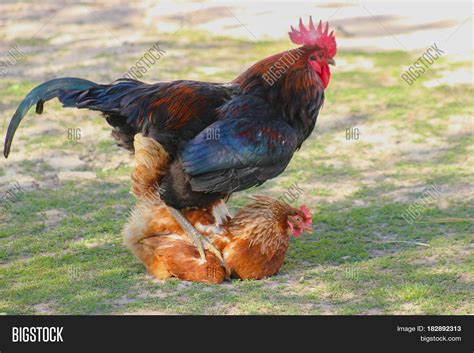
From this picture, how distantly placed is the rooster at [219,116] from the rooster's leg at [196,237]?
0.01 metres

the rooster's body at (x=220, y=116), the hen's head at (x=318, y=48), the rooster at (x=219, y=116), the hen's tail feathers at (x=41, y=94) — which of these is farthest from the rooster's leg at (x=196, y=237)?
the hen's head at (x=318, y=48)

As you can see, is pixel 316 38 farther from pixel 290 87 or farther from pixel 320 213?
pixel 320 213

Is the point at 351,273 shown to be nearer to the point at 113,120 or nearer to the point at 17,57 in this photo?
the point at 113,120

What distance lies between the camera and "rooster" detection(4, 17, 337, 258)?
22.6 feet

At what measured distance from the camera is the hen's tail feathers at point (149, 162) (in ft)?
23.2

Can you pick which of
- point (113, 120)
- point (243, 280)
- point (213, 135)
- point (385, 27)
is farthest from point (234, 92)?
point (385, 27)

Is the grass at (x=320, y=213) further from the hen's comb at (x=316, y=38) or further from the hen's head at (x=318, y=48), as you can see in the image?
the hen's comb at (x=316, y=38)

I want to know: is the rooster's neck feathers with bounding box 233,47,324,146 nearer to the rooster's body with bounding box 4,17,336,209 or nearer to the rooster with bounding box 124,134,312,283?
the rooster's body with bounding box 4,17,336,209

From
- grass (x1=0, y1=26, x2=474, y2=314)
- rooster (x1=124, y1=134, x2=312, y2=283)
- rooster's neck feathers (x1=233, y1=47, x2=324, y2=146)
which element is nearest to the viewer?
grass (x1=0, y1=26, x2=474, y2=314)

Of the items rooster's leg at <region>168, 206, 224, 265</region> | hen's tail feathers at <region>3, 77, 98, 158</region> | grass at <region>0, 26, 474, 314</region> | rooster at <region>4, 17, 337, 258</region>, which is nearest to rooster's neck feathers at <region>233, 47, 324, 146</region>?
rooster at <region>4, 17, 337, 258</region>

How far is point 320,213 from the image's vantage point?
8758mm

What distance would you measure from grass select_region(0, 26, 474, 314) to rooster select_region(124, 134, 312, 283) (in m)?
0.15

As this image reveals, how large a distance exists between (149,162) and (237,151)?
807 millimetres

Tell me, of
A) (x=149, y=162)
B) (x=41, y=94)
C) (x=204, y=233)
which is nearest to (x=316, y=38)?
(x=149, y=162)
